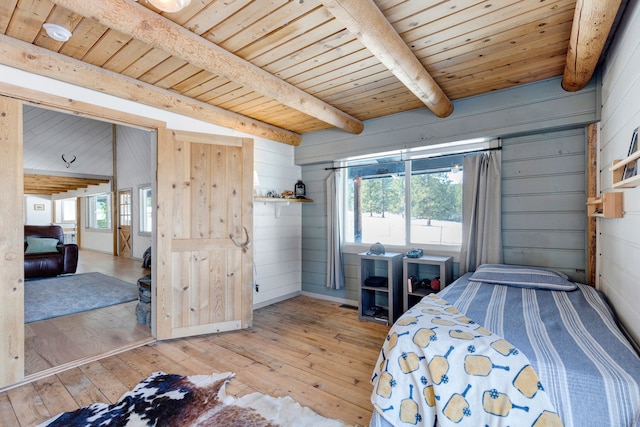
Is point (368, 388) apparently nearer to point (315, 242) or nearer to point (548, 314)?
point (548, 314)

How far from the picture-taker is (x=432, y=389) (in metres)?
1.31

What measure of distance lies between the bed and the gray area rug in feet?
13.5

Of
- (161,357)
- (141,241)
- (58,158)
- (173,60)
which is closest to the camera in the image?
(173,60)

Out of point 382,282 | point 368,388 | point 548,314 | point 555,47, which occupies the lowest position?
point 368,388

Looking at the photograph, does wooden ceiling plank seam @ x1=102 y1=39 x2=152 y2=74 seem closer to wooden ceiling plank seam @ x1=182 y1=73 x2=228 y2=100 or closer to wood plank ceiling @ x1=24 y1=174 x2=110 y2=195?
wooden ceiling plank seam @ x1=182 y1=73 x2=228 y2=100

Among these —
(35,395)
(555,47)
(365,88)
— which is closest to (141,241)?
(35,395)

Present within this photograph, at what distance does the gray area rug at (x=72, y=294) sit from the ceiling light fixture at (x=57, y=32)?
3169 mm

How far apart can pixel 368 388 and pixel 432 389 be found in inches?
36.6

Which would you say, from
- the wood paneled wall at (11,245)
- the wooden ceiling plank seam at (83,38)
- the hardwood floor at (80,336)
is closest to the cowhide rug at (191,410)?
the wood paneled wall at (11,245)

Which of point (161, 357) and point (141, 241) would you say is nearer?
point (161, 357)

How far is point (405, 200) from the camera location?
3668mm

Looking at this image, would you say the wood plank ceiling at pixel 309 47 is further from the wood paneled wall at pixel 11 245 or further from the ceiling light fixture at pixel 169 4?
the wood paneled wall at pixel 11 245

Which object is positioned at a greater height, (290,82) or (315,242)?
(290,82)

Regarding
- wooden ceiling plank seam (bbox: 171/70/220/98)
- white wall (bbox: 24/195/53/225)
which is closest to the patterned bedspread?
wooden ceiling plank seam (bbox: 171/70/220/98)
